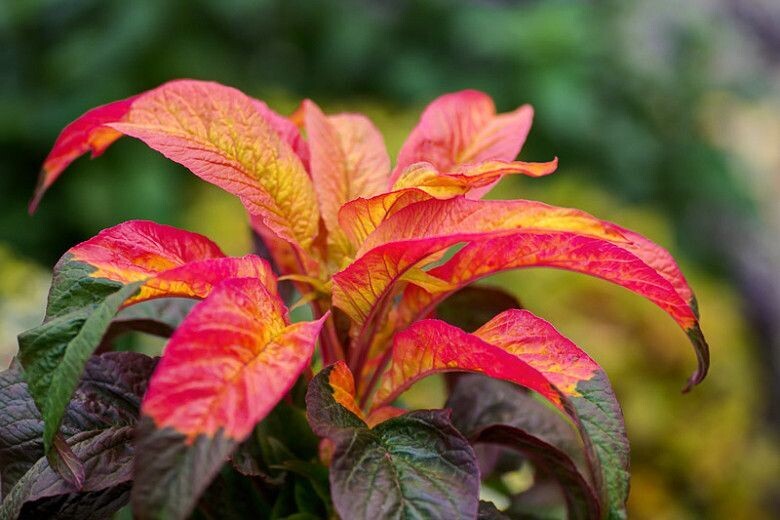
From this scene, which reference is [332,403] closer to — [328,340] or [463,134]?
[328,340]

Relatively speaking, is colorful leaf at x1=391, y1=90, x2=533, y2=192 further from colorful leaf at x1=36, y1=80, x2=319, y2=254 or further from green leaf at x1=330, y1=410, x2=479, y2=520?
green leaf at x1=330, y1=410, x2=479, y2=520

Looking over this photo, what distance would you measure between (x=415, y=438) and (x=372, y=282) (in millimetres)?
87

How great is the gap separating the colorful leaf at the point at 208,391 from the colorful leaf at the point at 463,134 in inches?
8.2

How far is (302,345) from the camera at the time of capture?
0.43 meters

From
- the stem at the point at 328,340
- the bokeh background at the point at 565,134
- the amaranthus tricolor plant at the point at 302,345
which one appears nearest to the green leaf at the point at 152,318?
the amaranthus tricolor plant at the point at 302,345

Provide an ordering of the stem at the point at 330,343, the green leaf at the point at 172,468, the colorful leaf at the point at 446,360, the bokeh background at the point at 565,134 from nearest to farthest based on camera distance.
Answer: the green leaf at the point at 172,468, the colorful leaf at the point at 446,360, the stem at the point at 330,343, the bokeh background at the point at 565,134

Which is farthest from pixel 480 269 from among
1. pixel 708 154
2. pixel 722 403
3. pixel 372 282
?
pixel 708 154

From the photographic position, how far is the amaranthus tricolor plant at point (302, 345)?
406 millimetres

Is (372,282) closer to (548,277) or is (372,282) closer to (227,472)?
(227,472)

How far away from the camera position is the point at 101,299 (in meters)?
0.45

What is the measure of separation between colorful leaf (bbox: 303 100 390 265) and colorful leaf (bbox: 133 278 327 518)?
0.14 meters

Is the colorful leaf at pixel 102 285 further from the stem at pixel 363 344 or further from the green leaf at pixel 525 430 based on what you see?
the green leaf at pixel 525 430

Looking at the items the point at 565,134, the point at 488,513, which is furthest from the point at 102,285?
the point at 565,134

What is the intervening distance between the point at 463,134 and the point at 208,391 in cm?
32
